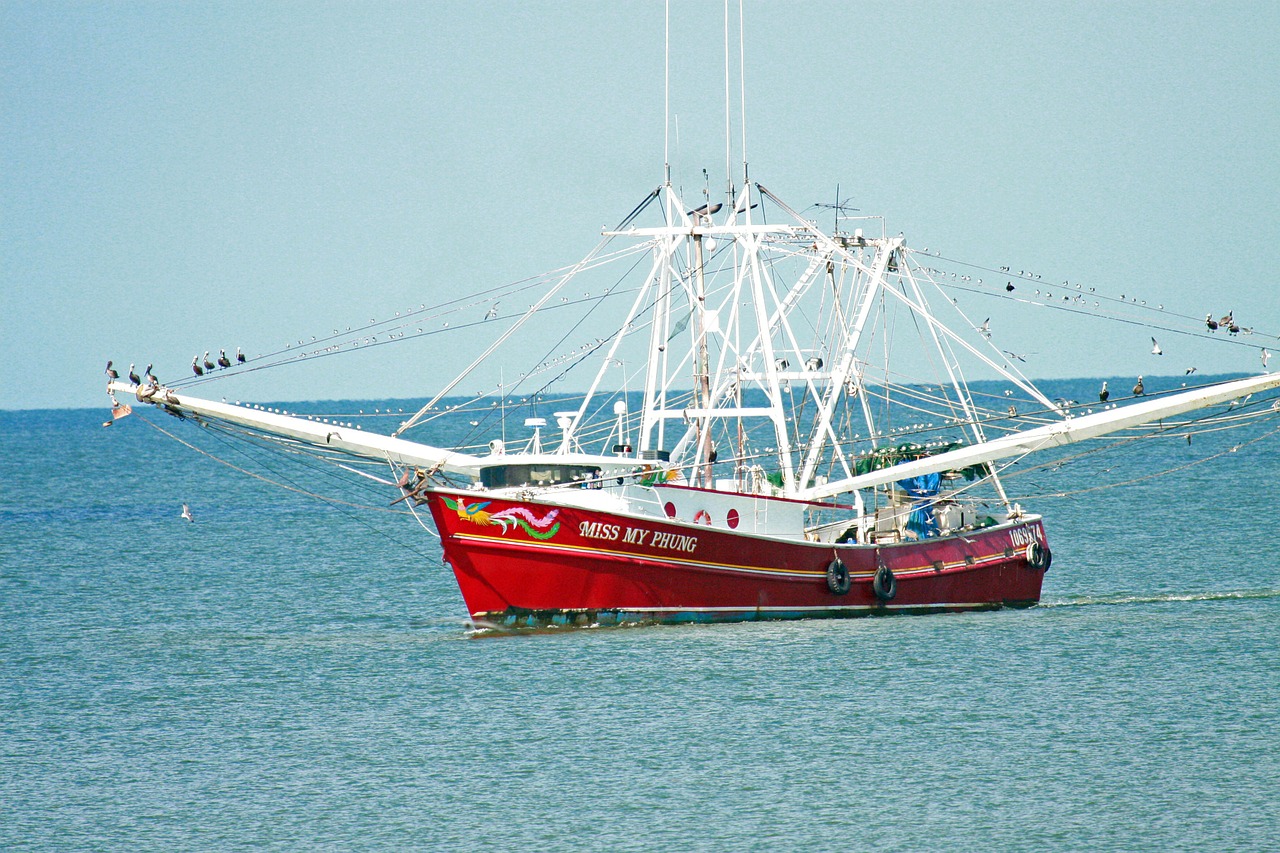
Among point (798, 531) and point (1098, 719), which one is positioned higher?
point (798, 531)

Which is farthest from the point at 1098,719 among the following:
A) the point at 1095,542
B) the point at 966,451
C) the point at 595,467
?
the point at 1095,542

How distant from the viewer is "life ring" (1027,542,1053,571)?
4022 cm

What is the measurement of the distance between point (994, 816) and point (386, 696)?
40.2ft

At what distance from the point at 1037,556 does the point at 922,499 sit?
3.16 m

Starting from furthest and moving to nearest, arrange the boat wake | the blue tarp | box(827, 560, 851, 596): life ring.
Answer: the boat wake → the blue tarp → box(827, 560, 851, 596): life ring

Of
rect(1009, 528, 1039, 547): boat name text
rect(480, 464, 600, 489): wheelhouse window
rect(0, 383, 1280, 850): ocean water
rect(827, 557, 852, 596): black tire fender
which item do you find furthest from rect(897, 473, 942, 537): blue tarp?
rect(480, 464, 600, 489): wheelhouse window

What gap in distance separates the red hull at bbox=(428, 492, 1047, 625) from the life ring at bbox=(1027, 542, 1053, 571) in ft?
11.7

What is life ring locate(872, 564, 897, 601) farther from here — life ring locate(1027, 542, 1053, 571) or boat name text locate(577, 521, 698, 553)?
boat name text locate(577, 521, 698, 553)

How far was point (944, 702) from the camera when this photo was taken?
29.7 metres

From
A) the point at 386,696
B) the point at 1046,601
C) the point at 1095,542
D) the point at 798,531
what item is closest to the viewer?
the point at 386,696

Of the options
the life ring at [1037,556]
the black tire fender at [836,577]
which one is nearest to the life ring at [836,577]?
the black tire fender at [836,577]

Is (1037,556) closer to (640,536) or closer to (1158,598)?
(1158,598)

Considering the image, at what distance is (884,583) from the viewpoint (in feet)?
123

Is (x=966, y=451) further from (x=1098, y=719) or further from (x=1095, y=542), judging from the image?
(x=1095, y=542)
